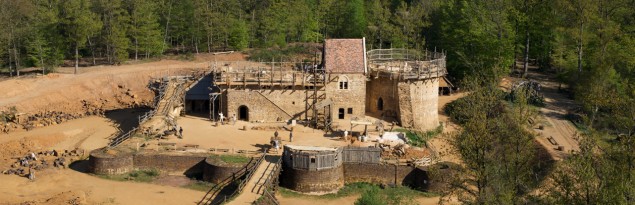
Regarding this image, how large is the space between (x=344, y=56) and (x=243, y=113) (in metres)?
9.17

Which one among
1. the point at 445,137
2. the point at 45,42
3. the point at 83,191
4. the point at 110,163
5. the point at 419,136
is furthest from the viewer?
the point at 45,42

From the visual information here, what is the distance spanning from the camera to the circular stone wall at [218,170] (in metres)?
38.7

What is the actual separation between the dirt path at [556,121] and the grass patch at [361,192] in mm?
10313

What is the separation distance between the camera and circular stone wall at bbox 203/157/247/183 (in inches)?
1522

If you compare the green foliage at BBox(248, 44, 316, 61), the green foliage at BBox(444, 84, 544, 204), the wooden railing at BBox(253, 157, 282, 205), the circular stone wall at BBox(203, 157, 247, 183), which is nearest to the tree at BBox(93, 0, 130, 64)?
the green foliage at BBox(248, 44, 316, 61)

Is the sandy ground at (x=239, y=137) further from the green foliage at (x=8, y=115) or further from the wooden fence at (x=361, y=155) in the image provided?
the green foliage at (x=8, y=115)

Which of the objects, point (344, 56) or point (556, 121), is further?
point (556, 121)

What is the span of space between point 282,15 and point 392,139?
3957 cm

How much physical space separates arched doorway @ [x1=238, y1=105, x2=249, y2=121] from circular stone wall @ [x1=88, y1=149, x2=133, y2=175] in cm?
1100

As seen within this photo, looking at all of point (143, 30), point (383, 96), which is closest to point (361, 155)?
point (383, 96)

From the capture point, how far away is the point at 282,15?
→ 80.4 m

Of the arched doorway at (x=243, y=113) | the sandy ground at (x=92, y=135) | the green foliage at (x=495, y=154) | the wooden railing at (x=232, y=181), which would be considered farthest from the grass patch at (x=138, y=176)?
the green foliage at (x=495, y=154)

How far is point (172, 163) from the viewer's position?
133 ft

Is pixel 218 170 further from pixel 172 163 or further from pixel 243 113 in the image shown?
pixel 243 113
